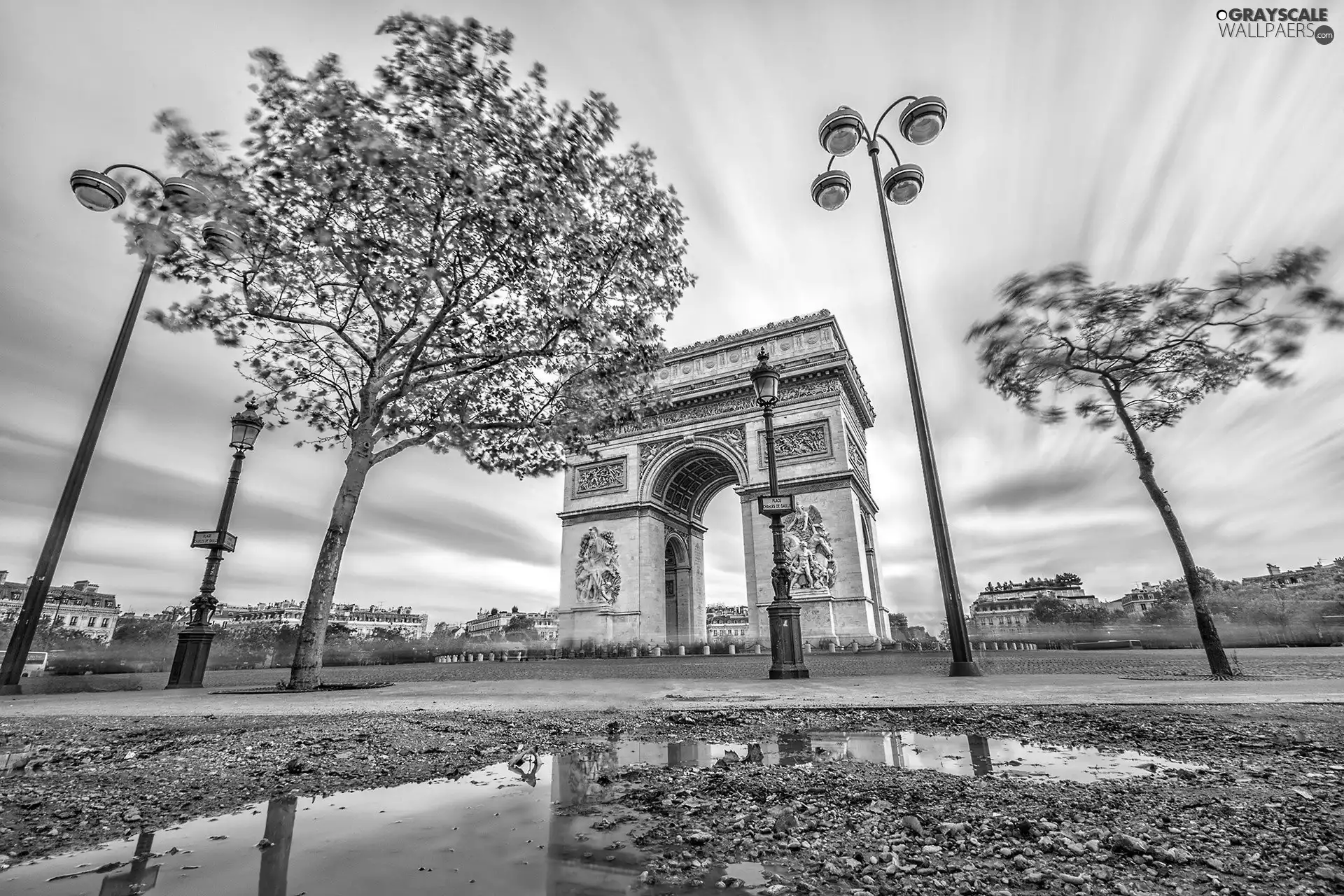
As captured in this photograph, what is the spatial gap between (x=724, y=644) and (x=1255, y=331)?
21.5 m

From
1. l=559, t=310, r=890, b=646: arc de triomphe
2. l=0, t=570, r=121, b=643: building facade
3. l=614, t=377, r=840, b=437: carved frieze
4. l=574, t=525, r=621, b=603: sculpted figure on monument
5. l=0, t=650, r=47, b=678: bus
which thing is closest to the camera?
l=0, t=650, r=47, b=678: bus

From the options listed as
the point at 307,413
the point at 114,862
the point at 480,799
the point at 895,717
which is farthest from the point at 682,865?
the point at 307,413

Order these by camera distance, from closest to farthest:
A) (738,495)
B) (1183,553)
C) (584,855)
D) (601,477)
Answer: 1. (584,855)
2. (1183,553)
3. (738,495)
4. (601,477)

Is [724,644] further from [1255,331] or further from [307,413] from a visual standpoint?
[1255,331]

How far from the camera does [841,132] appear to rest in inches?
365

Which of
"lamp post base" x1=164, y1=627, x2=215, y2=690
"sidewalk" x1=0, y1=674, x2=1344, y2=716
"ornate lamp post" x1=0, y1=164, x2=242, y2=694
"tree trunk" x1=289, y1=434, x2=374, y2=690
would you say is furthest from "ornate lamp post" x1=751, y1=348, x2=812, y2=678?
"lamp post base" x1=164, y1=627, x2=215, y2=690

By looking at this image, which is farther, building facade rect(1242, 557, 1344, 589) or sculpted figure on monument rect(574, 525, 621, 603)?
sculpted figure on monument rect(574, 525, 621, 603)

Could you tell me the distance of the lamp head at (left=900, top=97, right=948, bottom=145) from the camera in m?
8.29

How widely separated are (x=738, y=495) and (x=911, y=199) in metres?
17.3

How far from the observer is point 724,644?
2447 centimetres

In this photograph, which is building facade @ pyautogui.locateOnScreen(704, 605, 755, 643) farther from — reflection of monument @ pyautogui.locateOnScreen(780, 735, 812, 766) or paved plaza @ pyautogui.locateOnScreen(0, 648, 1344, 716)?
reflection of monument @ pyautogui.locateOnScreen(780, 735, 812, 766)

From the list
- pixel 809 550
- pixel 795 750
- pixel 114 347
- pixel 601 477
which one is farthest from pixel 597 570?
pixel 795 750

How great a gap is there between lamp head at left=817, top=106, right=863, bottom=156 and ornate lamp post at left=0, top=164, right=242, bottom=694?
28.4ft

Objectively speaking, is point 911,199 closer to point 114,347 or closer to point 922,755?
point 922,755
